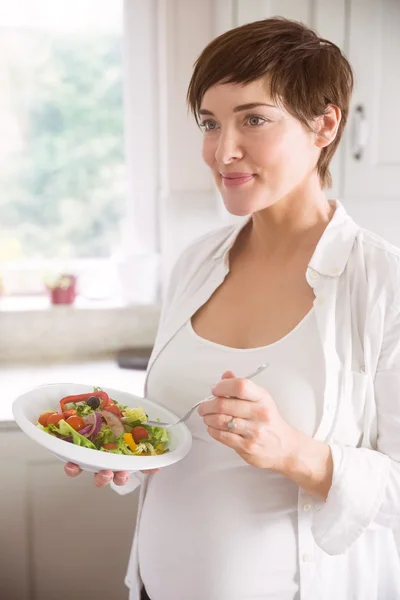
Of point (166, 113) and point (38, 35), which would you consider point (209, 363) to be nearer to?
point (166, 113)

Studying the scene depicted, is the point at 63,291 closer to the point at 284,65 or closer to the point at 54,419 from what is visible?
the point at 54,419

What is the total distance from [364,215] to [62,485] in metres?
1.16

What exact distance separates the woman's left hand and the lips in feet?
0.97

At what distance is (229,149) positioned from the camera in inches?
38.3

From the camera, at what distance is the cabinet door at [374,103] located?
1779mm

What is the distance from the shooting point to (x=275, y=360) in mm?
989

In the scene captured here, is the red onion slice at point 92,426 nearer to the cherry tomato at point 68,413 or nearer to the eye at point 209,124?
the cherry tomato at point 68,413

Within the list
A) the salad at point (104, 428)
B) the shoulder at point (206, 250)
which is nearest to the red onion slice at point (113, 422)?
the salad at point (104, 428)

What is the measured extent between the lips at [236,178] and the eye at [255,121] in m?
0.07

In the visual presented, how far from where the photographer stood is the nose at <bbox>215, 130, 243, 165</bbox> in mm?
973

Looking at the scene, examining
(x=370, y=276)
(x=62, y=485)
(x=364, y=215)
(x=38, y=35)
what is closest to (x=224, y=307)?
(x=370, y=276)

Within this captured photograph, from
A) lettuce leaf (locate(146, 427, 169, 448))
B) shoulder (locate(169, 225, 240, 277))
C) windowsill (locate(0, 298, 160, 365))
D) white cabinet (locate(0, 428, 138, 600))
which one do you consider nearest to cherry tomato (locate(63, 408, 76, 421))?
lettuce leaf (locate(146, 427, 169, 448))

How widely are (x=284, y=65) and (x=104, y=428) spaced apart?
599 mm

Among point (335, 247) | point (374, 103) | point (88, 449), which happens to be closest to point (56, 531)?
point (88, 449)
